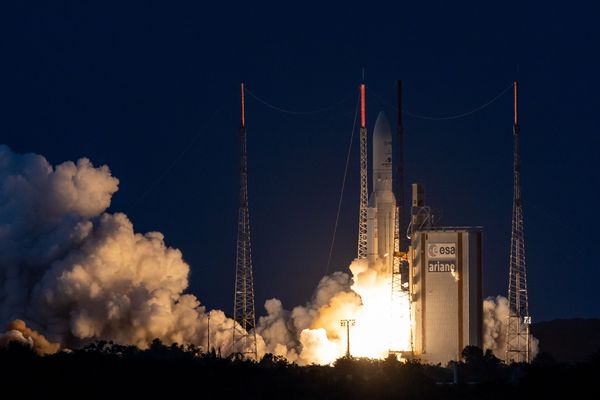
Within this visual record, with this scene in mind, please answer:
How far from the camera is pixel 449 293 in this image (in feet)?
257

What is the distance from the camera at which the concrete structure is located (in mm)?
78250

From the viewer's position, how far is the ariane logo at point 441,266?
78.1 m

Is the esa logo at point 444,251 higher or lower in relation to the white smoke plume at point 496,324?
higher

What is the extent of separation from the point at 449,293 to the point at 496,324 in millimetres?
7900

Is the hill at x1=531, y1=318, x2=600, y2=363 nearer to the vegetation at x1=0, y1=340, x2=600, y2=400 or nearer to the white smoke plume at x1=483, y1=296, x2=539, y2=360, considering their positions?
the white smoke plume at x1=483, y1=296, x2=539, y2=360

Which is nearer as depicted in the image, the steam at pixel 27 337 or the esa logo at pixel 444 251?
the steam at pixel 27 337

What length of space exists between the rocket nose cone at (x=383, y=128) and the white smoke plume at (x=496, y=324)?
383 inches

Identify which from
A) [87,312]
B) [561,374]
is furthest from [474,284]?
[561,374]

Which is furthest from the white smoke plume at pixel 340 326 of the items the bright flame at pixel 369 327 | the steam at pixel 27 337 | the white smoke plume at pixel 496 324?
the steam at pixel 27 337

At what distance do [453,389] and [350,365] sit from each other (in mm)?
8798

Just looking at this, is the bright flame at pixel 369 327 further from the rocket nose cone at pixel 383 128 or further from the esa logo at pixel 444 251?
the rocket nose cone at pixel 383 128

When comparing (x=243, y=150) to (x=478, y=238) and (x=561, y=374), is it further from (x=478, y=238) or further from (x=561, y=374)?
(x=561, y=374)

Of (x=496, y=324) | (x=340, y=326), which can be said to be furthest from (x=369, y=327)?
(x=496, y=324)

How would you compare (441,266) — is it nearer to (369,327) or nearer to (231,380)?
(369,327)
